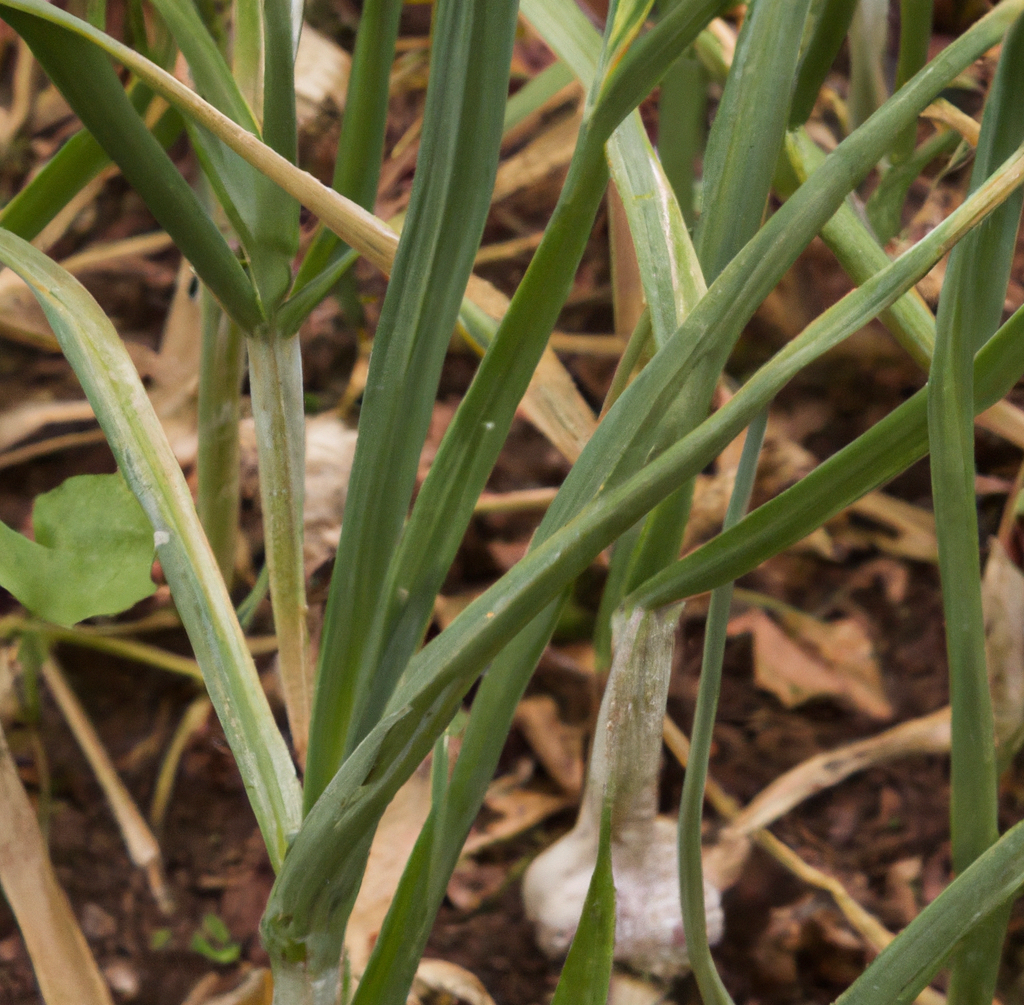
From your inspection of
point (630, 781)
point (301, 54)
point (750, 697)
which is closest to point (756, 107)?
point (630, 781)

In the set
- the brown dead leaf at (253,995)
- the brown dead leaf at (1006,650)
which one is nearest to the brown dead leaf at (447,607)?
the brown dead leaf at (253,995)

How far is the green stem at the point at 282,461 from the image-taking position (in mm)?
397

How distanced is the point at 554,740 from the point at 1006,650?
1.08 ft

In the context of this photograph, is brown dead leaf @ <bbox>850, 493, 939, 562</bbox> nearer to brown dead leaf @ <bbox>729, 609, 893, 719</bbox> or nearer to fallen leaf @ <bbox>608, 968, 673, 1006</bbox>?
brown dead leaf @ <bbox>729, 609, 893, 719</bbox>

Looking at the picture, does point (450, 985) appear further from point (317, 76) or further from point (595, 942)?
point (317, 76)

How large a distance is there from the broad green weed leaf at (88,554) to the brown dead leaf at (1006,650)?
1.79 feet

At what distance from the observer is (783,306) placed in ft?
2.81

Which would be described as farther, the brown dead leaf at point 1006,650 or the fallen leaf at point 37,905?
the brown dead leaf at point 1006,650

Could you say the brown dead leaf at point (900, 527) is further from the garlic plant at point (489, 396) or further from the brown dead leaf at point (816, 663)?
the garlic plant at point (489, 396)

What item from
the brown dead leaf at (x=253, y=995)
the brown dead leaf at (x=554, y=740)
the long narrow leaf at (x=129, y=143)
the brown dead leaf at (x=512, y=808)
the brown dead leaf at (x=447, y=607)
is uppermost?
the long narrow leaf at (x=129, y=143)

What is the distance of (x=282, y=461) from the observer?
1.33 feet

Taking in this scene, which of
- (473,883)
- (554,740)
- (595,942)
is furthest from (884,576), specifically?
(595,942)

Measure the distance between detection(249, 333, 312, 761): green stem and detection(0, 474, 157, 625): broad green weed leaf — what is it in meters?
0.06

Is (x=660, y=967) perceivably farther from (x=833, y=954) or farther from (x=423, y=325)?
(x=423, y=325)
